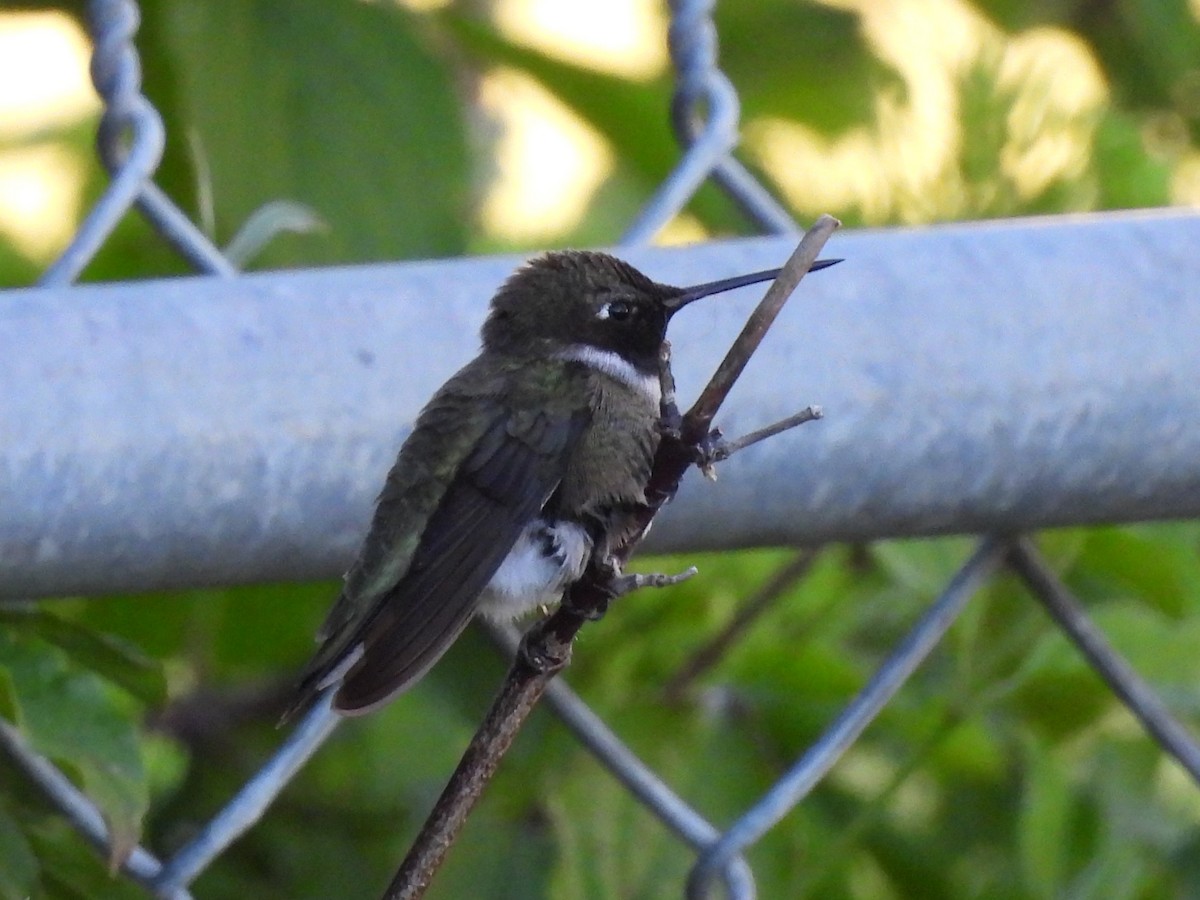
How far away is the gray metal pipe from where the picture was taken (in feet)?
3.11

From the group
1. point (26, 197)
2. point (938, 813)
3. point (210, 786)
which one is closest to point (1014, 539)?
point (938, 813)

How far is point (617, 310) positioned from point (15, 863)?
0.63 meters

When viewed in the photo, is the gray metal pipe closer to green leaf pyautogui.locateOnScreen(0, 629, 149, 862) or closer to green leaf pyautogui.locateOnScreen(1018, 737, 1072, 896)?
green leaf pyautogui.locateOnScreen(0, 629, 149, 862)

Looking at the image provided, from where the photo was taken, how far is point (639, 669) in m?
1.69

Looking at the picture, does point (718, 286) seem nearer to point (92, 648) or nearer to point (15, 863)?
point (92, 648)

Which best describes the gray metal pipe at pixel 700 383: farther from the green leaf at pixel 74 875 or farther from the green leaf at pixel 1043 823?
the green leaf at pixel 1043 823

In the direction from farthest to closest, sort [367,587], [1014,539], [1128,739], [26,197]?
[26,197], [1128,739], [1014,539], [367,587]

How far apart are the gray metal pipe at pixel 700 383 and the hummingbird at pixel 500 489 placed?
0.05 metres

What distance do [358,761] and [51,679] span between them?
770 mm

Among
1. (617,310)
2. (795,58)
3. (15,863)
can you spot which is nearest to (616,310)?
(617,310)

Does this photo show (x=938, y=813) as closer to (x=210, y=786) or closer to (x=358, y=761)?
(x=358, y=761)

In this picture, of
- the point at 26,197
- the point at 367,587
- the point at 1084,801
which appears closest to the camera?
the point at 367,587

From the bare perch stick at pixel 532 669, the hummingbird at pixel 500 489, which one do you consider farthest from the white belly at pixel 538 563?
the bare perch stick at pixel 532 669

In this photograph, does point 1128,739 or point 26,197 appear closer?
point 1128,739
